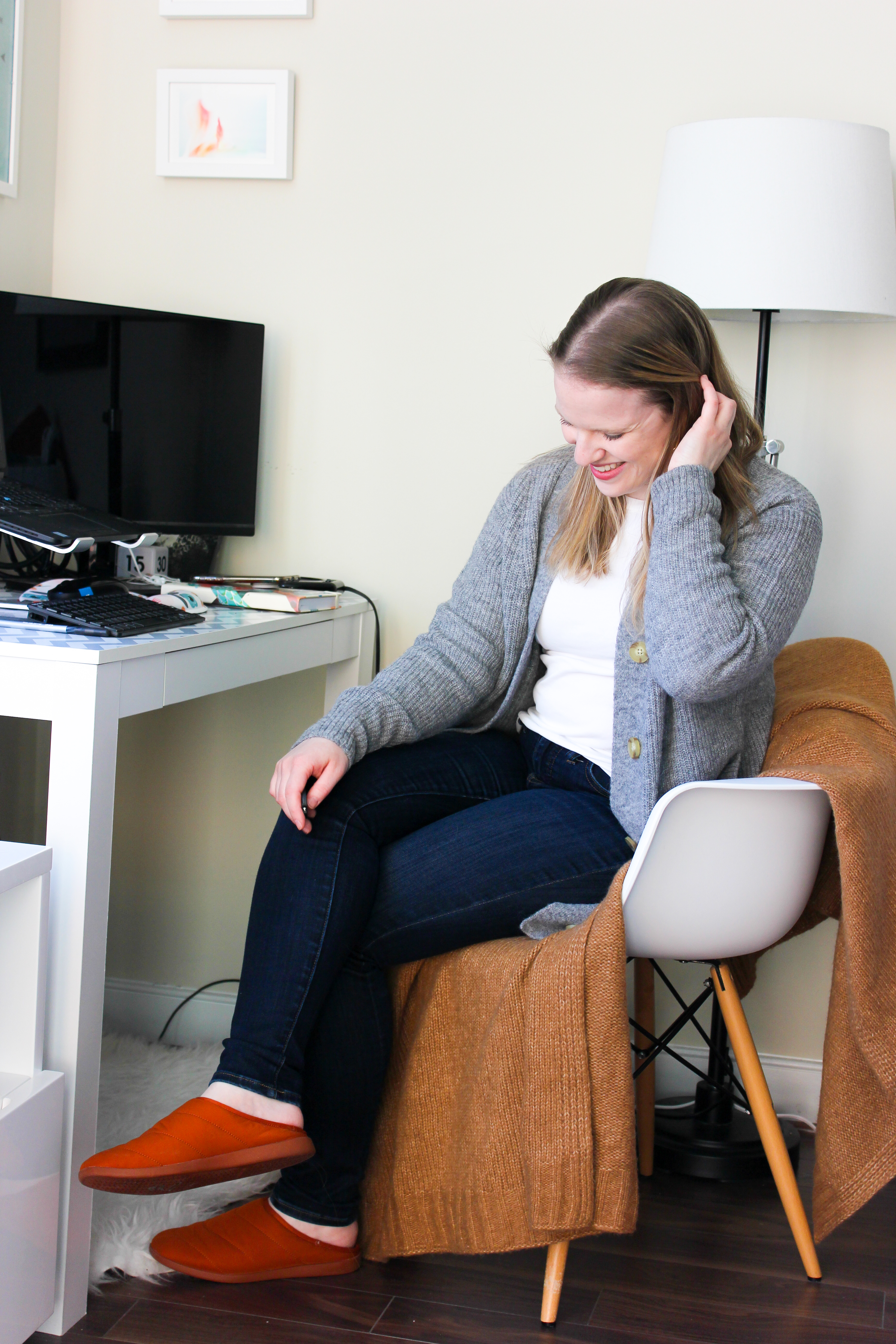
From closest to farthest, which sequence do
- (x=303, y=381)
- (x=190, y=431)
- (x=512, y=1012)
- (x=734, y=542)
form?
(x=512, y=1012)
(x=734, y=542)
(x=190, y=431)
(x=303, y=381)

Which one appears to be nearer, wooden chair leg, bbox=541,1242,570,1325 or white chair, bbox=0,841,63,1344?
white chair, bbox=0,841,63,1344

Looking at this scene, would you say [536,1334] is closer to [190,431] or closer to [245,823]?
[245,823]

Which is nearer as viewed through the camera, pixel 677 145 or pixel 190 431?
pixel 677 145

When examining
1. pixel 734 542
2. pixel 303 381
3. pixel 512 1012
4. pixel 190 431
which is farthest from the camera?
pixel 303 381

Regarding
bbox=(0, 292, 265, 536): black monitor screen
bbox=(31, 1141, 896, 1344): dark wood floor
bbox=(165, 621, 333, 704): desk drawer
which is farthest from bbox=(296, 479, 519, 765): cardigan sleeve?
bbox=(31, 1141, 896, 1344): dark wood floor

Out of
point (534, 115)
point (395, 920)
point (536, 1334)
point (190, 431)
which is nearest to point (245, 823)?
point (190, 431)

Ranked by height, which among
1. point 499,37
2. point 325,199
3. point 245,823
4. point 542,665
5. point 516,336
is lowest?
point 245,823

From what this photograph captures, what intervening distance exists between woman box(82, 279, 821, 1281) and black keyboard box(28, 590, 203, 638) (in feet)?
0.70

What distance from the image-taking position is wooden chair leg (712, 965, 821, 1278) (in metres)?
1.37

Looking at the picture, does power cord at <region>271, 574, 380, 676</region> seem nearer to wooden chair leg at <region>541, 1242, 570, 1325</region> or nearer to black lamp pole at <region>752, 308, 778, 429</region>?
black lamp pole at <region>752, 308, 778, 429</region>

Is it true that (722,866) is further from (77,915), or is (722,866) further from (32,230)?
(32,230)

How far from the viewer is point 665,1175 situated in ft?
5.55

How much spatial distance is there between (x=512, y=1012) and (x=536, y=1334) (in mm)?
345

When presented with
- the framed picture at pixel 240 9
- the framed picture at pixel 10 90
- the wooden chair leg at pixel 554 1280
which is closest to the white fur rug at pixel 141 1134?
the wooden chair leg at pixel 554 1280
